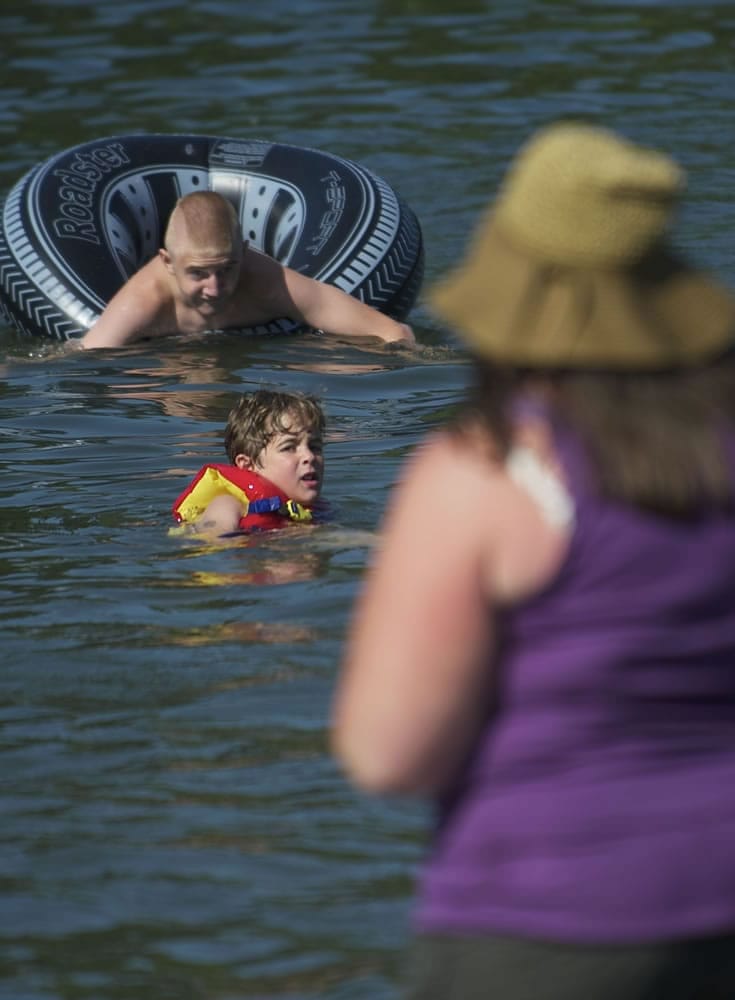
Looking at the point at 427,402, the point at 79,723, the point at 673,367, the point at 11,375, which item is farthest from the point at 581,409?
the point at 11,375

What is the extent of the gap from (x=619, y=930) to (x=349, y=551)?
156 inches

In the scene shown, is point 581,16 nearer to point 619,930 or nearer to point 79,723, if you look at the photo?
point 79,723

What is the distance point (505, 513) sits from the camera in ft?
6.55

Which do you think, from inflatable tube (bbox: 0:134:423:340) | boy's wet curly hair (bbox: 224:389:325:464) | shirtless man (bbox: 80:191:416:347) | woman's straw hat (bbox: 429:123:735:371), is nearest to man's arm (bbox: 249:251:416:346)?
shirtless man (bbox: 80:191:416:347)

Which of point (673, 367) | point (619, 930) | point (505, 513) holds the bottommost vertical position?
point (619, 930)

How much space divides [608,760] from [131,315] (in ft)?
24.2

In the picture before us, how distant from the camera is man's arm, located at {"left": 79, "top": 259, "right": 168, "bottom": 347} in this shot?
922 cm

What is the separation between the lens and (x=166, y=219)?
1082cm

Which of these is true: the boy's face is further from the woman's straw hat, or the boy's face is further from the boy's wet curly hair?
the woman's straw hat

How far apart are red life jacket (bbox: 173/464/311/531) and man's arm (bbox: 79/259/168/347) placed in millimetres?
3072

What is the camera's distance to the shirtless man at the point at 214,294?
896 centimetres

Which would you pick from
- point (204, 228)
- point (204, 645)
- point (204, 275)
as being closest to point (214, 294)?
point (204, 275)

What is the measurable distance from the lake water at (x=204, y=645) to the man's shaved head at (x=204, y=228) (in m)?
0.56

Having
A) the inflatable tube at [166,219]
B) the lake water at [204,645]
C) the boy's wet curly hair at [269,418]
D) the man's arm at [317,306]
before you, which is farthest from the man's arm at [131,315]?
the boy's wet curly hair at [269,418]
